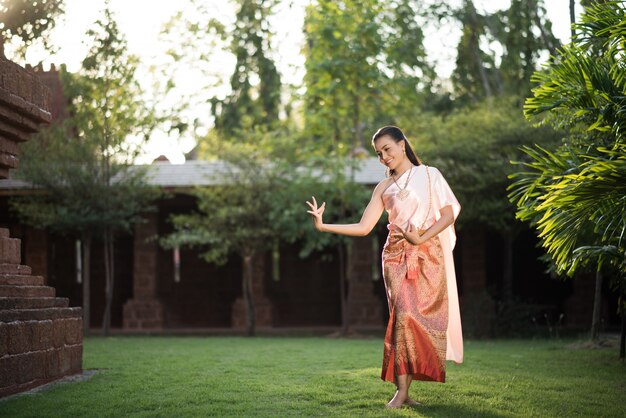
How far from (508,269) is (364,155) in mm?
6129

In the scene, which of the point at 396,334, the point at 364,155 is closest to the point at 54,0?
the point at 364,155

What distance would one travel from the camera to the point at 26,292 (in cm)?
736

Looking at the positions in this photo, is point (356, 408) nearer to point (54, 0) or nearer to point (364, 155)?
point (54, 0)

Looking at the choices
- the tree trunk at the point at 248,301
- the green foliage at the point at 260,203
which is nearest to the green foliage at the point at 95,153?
the green foliage at the point at 260,203

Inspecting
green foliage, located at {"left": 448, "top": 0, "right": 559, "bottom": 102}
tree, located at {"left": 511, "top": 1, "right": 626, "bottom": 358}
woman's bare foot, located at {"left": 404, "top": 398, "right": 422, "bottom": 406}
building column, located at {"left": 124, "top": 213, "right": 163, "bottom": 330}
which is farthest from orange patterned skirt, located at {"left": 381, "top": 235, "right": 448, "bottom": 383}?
green foliage, located at {"left": 448, "top": 0, "right": 559, "bottom": 102}

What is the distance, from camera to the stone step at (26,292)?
7016mm

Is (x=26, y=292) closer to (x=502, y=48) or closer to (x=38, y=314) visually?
(x=38, y=314)

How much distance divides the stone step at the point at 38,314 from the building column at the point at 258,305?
10.00 metres

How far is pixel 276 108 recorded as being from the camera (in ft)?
94.6

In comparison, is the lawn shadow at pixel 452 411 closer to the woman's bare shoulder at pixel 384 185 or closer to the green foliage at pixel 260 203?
the woman's bare shoulder at pixel 384 185

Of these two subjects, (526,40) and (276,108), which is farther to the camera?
(276,108)

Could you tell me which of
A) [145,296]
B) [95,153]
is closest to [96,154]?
[95,153]

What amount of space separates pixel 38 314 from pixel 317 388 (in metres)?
2.41

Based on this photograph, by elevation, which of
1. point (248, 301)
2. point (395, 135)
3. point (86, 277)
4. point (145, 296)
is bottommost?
point (248, 301)
